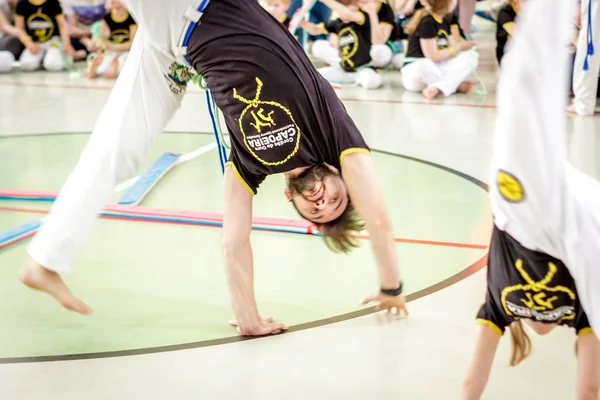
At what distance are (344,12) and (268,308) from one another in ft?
13.8

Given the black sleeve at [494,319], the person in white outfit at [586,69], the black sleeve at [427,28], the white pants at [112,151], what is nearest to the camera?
the black sleeve at [494,319]

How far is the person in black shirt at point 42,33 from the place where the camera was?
7160 mm

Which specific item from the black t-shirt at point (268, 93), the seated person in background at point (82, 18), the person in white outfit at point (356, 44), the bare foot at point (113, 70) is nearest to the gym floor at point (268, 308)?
the black t-shirt at point (268, 93)

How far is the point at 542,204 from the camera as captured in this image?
1.48 m

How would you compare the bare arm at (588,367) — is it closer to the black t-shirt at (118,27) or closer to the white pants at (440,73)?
the white pants at (440,73)

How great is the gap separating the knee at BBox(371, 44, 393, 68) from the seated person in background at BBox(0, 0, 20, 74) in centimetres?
318

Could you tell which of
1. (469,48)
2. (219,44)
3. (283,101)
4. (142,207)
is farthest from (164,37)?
(469,48)

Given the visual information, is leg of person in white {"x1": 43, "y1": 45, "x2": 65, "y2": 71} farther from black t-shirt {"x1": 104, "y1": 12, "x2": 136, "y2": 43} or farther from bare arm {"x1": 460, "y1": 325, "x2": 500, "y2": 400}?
bare arm {"x1": 460, "y1": 325, "x2": 500, "y2": 400}

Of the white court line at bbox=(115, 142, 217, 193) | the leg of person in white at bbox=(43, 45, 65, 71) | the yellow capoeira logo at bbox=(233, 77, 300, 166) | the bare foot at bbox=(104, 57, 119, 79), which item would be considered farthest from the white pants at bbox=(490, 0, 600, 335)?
the leg of person in white at bbox=(43, 45, 65, 71)

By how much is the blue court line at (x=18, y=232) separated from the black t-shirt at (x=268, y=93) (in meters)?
1.27

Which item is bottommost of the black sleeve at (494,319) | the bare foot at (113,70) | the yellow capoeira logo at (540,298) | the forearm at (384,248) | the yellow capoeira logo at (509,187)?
the bare foot at (113,70)

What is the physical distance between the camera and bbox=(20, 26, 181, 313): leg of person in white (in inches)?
85.7

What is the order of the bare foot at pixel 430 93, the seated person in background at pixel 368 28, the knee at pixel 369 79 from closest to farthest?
the bare foot at pixel 430 93 → the knee at pixel 369 79 → the seated person in background at pixel 368 28

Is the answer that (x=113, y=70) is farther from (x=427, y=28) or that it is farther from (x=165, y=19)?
(x=165, y=19)
